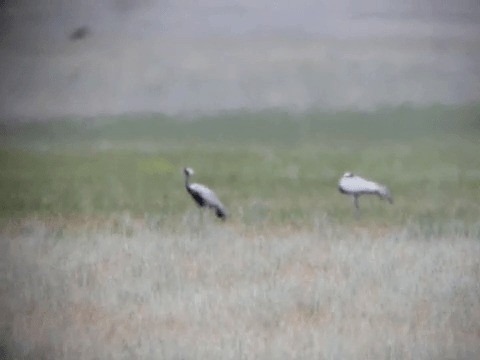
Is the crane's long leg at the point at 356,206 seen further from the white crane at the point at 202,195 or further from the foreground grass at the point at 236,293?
the white crane at the point at 202,195

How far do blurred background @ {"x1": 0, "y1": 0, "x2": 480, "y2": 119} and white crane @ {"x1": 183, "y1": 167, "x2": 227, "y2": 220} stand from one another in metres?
0.20

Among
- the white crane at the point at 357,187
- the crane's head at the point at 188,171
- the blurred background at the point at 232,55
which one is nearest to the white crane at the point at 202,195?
the crane's head at the point at 188,171

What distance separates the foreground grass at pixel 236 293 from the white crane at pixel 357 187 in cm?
10

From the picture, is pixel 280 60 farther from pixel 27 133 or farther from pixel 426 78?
pixel 27 133

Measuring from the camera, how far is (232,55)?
2605mm

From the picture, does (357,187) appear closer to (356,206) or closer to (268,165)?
(356,206)

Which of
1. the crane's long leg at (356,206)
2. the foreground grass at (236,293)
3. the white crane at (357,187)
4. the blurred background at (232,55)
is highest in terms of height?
the blurred background at (232,55)

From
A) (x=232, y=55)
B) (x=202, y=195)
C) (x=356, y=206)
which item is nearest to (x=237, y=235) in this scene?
(x=202, y=195)

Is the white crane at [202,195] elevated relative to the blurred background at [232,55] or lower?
lower

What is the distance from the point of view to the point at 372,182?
259 centimetres

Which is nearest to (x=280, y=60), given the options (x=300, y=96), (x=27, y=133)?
(x=300, y=96)

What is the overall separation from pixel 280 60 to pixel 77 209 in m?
0.75

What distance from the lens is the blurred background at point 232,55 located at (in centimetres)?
259

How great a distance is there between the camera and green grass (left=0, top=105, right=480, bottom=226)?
2596 mm
